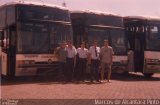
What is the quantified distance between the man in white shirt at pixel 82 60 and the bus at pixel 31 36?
80 cm

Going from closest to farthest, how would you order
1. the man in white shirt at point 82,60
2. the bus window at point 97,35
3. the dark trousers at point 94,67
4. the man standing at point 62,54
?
1. the man standing at point 62,54
2. the dark trousers at point 94,67
3. the man in white shirt at point 82,60
4. the bus window at point 97,35

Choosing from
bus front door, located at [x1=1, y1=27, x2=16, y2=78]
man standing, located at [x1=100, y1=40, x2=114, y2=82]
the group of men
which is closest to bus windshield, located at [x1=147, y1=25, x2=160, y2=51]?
the group of men

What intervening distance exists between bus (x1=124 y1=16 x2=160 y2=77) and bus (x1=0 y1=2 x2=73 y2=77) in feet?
16.0

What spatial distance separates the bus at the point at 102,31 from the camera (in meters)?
20.5

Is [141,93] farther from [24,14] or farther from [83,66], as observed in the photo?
[24,14]

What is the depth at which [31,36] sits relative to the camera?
17547 millimetres

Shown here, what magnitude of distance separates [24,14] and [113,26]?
5.51m

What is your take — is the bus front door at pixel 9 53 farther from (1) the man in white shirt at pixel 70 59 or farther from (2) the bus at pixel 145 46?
(2) the bus at pixel 145 46

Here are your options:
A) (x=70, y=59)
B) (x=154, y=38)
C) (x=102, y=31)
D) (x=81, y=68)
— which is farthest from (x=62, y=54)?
(x=154, y=38)

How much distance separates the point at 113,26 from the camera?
69.9ft

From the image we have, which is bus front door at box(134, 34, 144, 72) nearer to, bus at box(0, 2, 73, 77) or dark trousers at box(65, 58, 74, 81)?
bus at box(0, 2, 73, 77)

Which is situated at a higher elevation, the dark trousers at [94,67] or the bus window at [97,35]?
the bus window at [97,35]

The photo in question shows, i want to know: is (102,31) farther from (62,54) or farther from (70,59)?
(62,54)

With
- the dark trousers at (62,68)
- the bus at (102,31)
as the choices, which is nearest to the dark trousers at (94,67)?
the dark trousers at (62,68)
